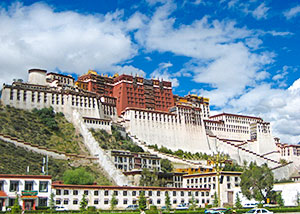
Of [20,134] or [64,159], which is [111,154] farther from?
[20,134]

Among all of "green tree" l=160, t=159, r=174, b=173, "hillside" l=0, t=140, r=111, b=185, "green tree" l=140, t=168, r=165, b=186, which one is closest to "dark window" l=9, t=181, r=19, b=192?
"hillside" l=0, t=140, r=111, b=185

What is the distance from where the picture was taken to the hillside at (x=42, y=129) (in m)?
A: 79.4

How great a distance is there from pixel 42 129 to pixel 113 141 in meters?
16.5

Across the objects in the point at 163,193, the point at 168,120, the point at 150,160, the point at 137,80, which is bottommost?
the point at 163,193

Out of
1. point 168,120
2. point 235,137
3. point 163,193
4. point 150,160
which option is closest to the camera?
point 163,193

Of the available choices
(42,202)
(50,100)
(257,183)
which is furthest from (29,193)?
(50,100)

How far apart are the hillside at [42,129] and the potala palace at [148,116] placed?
2355mm

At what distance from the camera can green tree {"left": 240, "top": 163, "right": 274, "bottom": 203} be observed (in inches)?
2313

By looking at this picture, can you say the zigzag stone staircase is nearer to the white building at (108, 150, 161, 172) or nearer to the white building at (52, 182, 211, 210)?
the white building at (108, 150, 161, 172)

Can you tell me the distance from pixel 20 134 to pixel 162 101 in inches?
2184

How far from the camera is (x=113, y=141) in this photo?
92312 millimetres

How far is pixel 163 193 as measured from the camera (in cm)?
6178

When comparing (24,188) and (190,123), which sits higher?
(190,123)

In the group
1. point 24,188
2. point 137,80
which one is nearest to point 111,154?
point 24,188
